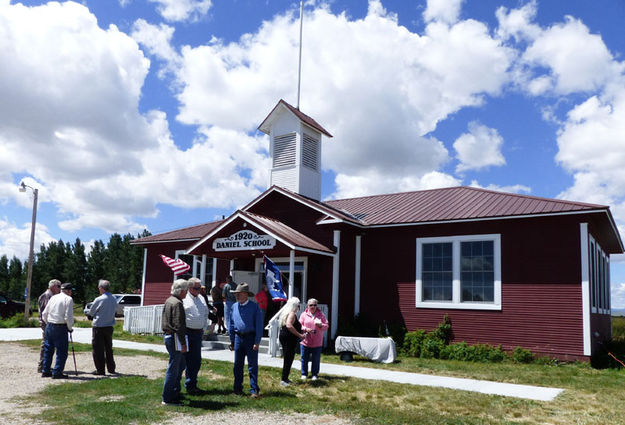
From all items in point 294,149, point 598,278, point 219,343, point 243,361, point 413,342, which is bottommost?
point 219,343

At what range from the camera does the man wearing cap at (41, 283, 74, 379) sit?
9.60 metres

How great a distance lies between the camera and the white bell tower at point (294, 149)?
61.6 ft

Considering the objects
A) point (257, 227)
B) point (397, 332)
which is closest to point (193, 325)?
point (257, 227)

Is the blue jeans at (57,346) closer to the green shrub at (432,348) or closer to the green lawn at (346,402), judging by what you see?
the green lawn at (346,402)

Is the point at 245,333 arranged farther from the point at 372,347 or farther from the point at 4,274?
the point at 4,274

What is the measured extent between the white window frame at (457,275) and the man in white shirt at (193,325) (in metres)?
8.63

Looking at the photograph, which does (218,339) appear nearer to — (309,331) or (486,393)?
(309,331)

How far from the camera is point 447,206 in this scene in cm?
1627

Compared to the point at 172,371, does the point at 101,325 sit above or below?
above

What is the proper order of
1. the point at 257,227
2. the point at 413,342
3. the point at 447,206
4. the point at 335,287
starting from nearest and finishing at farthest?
1. the point at 413,342
2. the point at 257,227
3. the point at 335,287
4. the point at 447,206

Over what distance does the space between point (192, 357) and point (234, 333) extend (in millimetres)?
740

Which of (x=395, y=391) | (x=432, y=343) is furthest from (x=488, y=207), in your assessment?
(x=395, y=391)

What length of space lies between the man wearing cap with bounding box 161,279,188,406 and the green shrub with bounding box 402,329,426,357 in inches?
339

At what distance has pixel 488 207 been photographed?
15.1m
